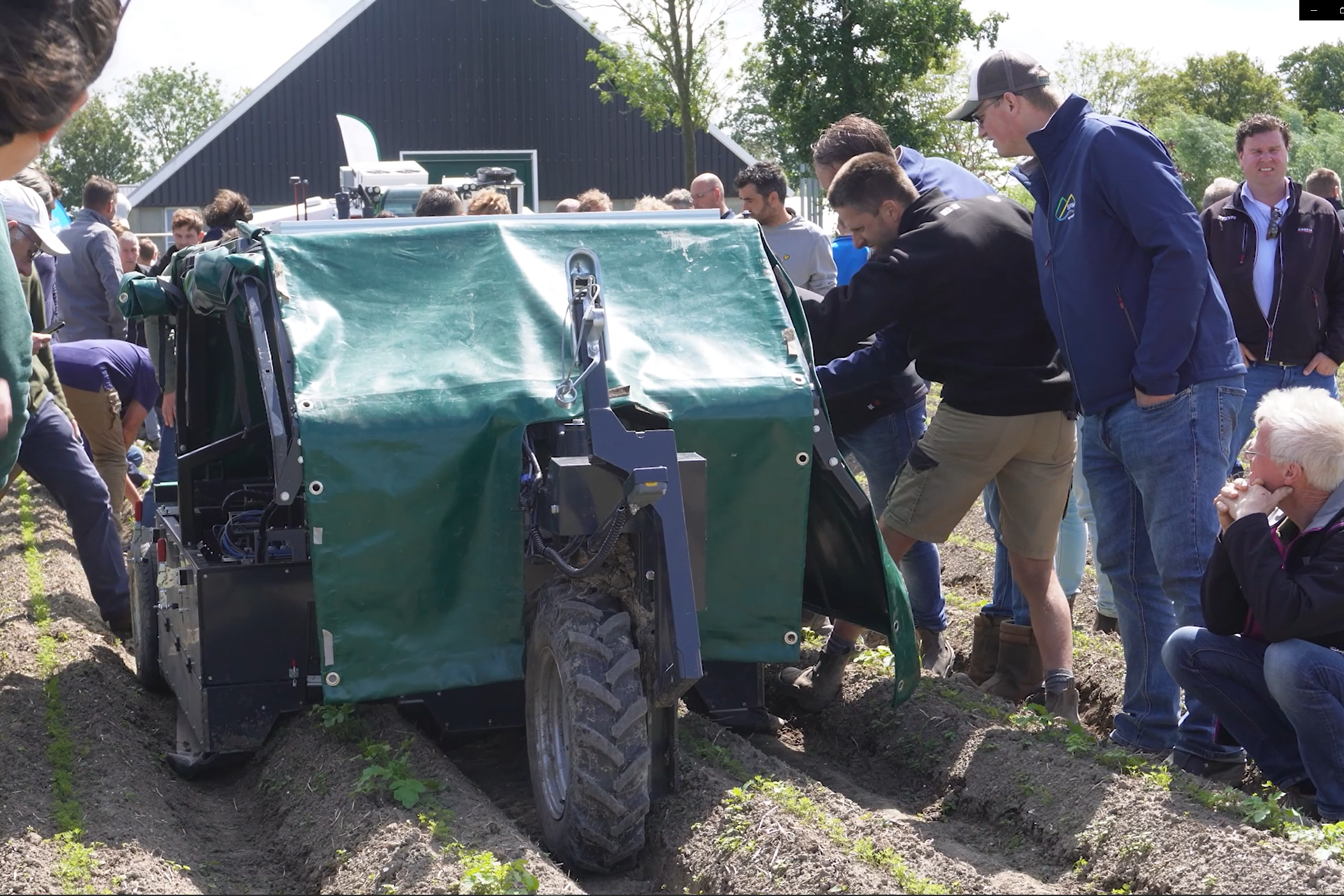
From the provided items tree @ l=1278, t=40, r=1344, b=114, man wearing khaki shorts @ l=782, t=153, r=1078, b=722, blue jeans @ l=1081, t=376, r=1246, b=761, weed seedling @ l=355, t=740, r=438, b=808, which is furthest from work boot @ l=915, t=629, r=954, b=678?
tree @ l=1278, t=40, r=1344, b=114

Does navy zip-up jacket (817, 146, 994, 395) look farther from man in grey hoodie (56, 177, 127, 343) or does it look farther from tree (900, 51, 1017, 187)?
tree (900, 51, 1017, 187)

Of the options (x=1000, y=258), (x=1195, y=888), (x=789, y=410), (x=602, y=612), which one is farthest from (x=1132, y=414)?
(x=602, y=612)

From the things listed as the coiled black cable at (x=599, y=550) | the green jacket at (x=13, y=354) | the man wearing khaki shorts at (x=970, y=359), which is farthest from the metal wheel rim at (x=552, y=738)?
the green jacket at (x=13, y=354)

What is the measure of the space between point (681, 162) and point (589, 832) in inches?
1264

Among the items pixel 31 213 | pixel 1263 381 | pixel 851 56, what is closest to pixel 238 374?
pixel 31 213

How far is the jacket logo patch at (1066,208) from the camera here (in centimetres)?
476

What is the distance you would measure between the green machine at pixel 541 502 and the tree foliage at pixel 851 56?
21275 millimetres

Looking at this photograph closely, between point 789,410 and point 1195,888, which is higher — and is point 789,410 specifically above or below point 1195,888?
above

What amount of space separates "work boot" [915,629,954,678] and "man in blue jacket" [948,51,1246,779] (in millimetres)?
1153

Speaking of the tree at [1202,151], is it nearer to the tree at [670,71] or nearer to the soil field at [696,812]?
the tree at [670,71]

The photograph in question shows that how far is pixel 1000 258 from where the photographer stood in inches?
205

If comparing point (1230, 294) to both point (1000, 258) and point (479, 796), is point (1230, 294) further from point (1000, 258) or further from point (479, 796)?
point (479, 796)

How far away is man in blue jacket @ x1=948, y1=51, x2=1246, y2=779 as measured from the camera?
4566 mm

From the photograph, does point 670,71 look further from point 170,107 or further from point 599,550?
point 170,107
